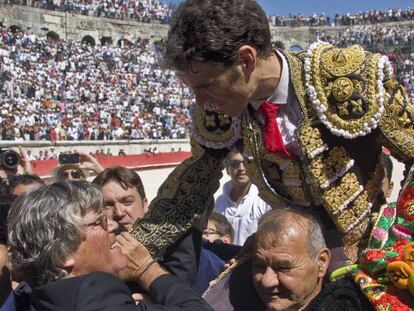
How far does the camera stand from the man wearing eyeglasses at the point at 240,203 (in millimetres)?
4012

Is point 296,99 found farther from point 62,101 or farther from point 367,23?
point 367,23

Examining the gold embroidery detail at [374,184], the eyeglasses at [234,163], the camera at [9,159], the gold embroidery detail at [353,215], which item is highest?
the gold embroidery detail at [374,184]

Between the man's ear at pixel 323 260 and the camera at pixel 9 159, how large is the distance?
2668mm

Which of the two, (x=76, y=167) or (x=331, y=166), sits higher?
(x=331, y=166)

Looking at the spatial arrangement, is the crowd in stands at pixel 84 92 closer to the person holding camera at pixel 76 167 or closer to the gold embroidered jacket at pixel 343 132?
the person holding camera at pixel 76 167

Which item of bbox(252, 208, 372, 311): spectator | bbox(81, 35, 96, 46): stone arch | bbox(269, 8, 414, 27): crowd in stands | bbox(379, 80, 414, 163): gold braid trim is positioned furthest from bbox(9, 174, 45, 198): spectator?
bbox(269, 8, 414, 27): crowd in stands

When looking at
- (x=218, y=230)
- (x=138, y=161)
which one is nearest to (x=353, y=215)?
(x=218, y=230)

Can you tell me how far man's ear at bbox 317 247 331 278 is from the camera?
1657mm

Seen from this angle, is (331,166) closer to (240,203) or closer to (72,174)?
(72,174)

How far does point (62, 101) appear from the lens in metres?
19.7

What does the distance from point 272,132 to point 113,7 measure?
27834 millimetres

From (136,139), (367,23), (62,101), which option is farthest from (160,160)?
(367,23)

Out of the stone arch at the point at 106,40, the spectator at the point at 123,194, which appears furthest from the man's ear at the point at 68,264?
the stone arch at the point at 106,40

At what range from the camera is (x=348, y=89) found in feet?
5.98
